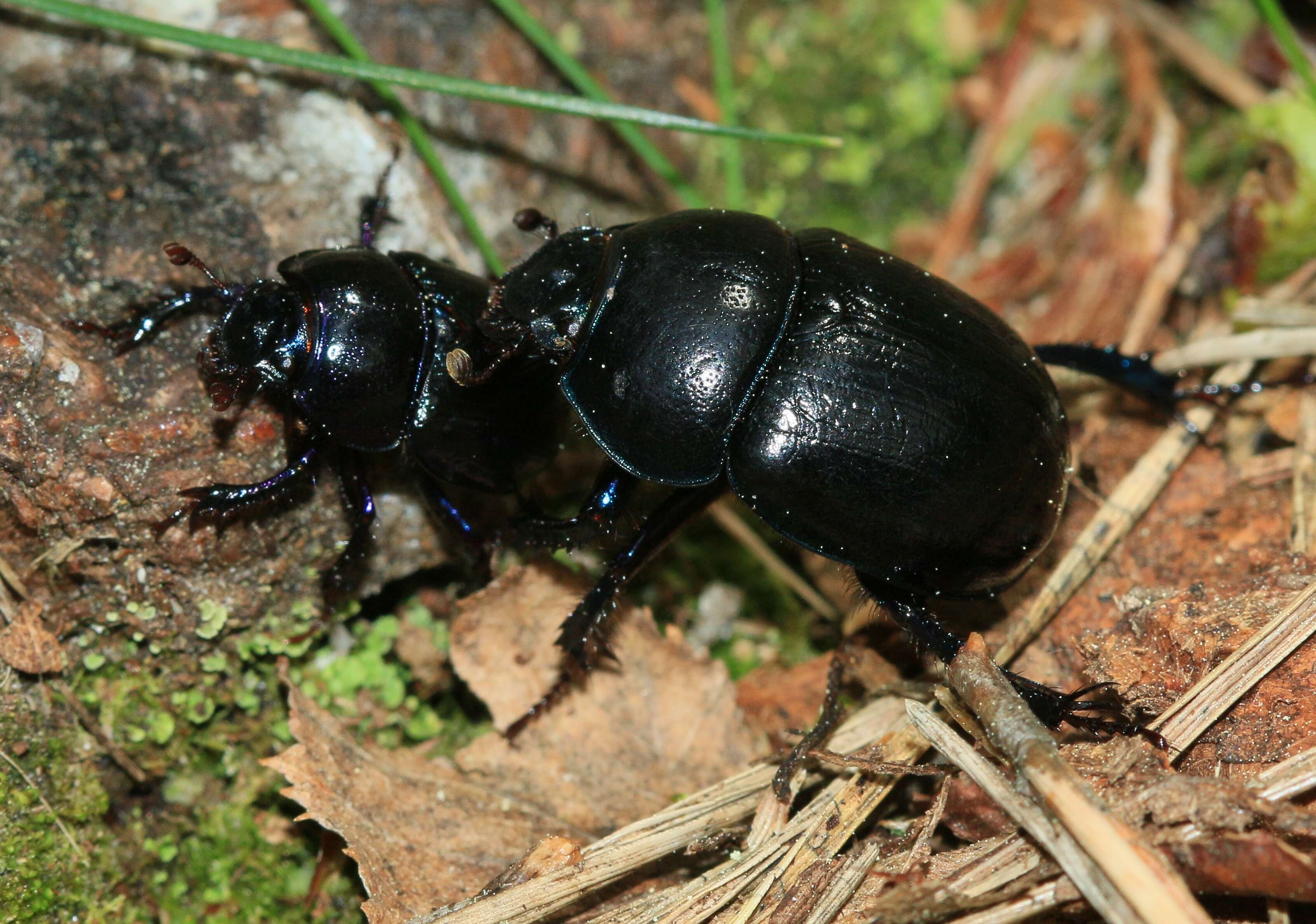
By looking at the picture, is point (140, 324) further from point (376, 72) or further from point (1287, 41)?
point (1287, 41)

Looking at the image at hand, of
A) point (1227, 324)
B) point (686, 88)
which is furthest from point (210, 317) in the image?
point (1227, 324)

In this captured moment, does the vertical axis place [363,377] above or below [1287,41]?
below

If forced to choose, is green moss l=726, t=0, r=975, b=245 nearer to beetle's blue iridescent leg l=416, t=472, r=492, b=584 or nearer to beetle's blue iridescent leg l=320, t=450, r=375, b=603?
beetle's blue iridescent leg l=416, t=472, r=492, b=584

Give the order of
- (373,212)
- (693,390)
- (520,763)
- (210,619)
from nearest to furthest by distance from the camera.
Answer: (693,390) → (210,619) → (520,763) → (373,212)

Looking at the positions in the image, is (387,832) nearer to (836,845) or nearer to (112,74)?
(836,845)

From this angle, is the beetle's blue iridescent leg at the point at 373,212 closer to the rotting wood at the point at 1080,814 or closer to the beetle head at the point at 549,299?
the beetle head at the point at 549,299

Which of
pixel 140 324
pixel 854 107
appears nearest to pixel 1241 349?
pixel 854 107
